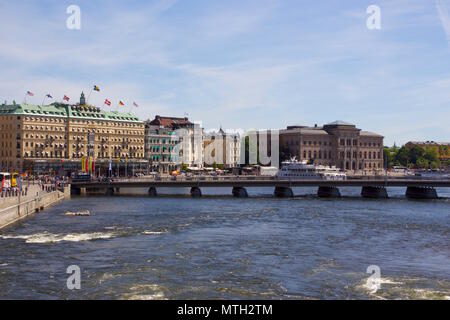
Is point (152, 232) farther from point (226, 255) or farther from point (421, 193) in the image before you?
point (421, 193)

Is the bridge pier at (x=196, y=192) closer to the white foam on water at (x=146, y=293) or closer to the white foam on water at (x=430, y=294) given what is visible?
the white foam on water at (x=146, y=293)

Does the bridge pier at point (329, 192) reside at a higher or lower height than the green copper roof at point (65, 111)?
lower

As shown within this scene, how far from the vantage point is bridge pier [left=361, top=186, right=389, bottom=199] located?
119000 mm

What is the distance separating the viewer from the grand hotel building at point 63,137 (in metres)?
164

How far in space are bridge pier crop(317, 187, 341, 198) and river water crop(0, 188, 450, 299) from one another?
3874cm

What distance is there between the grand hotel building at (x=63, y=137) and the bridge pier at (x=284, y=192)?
6589 cm

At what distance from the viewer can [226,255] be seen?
46.5 meters

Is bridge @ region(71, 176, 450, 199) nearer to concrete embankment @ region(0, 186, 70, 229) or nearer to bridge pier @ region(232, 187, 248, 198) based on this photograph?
bridge pier @ region(232, 187, 248, 198)

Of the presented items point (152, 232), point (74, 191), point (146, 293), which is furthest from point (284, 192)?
point (146, 293)

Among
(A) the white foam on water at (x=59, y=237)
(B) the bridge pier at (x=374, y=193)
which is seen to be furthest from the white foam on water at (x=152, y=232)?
(B) the bridge pier at (x=374, y=193)

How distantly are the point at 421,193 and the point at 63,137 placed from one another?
10130 centimetres

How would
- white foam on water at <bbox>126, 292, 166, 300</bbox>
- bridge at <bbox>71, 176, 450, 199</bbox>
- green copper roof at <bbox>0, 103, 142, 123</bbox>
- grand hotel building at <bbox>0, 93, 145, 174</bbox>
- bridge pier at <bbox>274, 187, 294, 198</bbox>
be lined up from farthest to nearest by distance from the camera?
green copper roof at <bbox>0, 103, 142, 123</bbox>, grand hotel building at <bbox>0, 93, 145, 174</bbox>, bridge pier at <bbox>274, 187, 294, 198</bbox>, bridge at <bbox>71, 176, 450, 199</bbox>, white foam on water at <bbox>126, 292, 166, 300</bbox>

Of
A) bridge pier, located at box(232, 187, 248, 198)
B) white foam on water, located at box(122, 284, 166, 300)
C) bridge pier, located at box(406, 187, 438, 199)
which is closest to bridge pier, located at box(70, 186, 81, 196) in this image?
bridge pier, located at box(232, 187, 248, 198)

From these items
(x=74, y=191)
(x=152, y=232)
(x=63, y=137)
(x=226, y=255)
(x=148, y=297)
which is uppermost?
(x=63, y=137)
